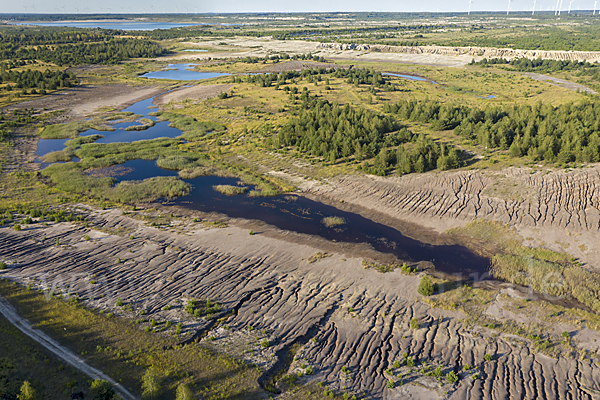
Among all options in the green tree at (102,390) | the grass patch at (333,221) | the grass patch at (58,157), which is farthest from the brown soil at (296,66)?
the green tree at (102,390)

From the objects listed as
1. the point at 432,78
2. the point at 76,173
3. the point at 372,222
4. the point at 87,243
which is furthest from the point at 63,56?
the point at 372,222

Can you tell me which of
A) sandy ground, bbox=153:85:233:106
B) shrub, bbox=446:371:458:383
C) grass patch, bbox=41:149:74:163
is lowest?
shrub, bbox=446:371:458:383

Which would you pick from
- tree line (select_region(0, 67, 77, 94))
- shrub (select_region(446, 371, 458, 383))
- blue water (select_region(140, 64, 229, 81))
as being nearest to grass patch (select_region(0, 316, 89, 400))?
shrub (select_region(446, 371, 458, 383))

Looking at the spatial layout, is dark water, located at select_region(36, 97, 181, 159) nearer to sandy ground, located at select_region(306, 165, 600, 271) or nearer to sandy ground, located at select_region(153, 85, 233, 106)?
sandy ground, located at select_region(153, 85, 233, 106)

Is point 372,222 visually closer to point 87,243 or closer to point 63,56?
point 87,243

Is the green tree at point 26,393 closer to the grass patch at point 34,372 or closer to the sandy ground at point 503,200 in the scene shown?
the grass patch at point 34,372

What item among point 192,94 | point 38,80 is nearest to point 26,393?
point 192,94
